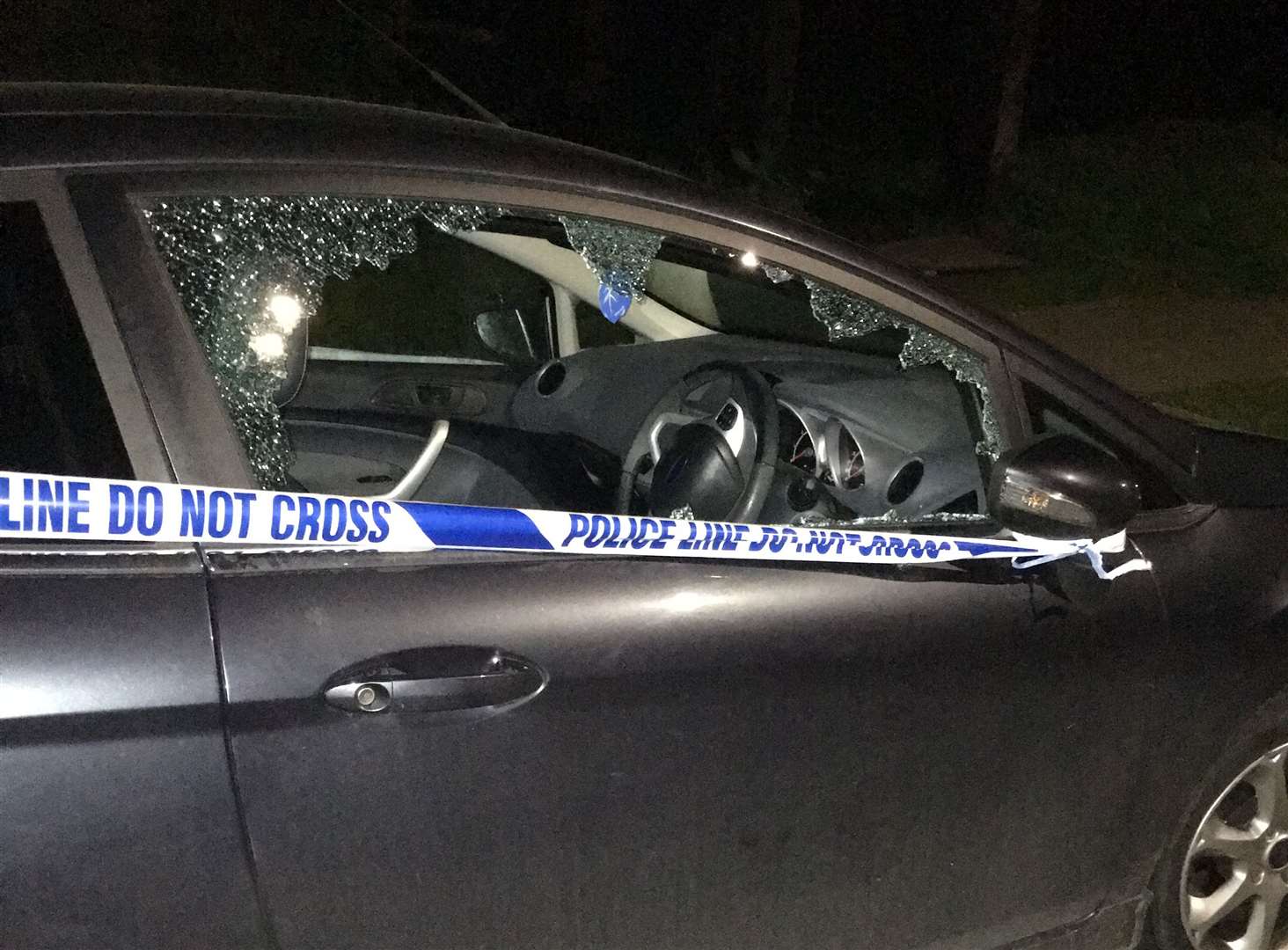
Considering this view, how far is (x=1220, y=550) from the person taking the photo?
7.27 ft

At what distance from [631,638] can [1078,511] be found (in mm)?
750

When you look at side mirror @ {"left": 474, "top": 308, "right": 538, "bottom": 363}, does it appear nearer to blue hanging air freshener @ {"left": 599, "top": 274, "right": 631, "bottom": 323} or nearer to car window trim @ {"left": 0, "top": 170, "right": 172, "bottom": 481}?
blue hanging air freshener @ {"left": 599, "top": 274, "right": 631, "bottom": 323}

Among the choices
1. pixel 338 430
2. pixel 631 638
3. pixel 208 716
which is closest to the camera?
pixel 208 716

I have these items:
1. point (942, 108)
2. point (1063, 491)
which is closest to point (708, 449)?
point (1063, 491)

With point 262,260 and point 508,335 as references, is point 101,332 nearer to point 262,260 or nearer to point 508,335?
point 262,260

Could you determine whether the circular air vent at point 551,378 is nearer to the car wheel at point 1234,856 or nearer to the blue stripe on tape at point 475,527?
the blue stripe on tape at point 475,527

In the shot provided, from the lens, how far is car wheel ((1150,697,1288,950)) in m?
2.30

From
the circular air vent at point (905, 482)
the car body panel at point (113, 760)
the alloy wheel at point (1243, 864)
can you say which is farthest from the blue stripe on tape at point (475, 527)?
the alloy wheel at point (1243, 864)

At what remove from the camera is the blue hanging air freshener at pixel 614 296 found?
2.23 m

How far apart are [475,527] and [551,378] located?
144 cm

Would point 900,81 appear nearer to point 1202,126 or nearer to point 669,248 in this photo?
point 1202,126

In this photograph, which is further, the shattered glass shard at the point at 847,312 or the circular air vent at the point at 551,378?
the circular air vent at the point at 551,378

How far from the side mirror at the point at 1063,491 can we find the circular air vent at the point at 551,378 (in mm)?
1354

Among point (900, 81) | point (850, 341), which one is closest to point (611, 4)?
point (900, 81)
